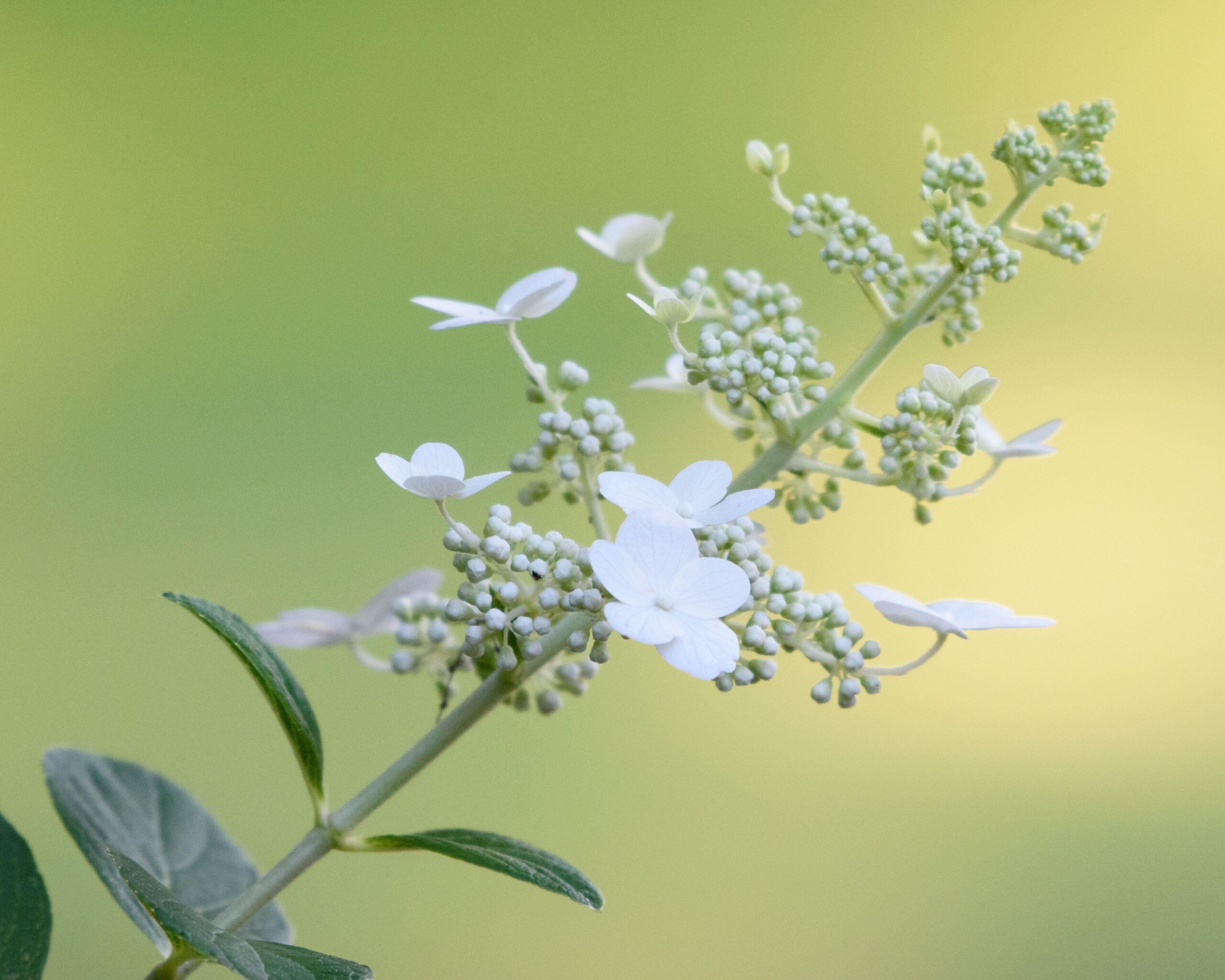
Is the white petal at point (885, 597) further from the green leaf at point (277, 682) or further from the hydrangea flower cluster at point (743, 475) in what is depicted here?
the green leaf at point (277, 682)

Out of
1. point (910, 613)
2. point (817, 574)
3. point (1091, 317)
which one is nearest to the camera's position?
point (910, 613)

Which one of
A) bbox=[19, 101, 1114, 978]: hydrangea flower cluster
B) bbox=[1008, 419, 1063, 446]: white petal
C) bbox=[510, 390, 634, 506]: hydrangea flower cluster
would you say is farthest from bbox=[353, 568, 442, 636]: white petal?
bbox=[1008, 419, 1063, 446]: white petal

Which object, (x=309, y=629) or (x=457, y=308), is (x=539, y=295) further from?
(x=309, y=629)

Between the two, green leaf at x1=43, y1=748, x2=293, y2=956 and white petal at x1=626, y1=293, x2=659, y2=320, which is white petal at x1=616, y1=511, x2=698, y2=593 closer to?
white petal at x1=626, y1=293, x2=659, y2=320

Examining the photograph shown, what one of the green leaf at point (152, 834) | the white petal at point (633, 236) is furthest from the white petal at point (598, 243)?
the green leaf at point (152, 834)

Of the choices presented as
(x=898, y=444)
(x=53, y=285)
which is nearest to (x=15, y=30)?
(x=53, y=285)

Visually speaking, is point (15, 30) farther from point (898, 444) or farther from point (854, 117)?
point (898, 444)

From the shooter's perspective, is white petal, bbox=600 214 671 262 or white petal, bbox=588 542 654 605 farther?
white petal, bbox=600 214 671 262

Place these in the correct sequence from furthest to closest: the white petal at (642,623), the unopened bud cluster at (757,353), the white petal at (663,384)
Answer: the white petal at (663,384), the unopened bud cluster at (757,353), the white petal at (642,623)
